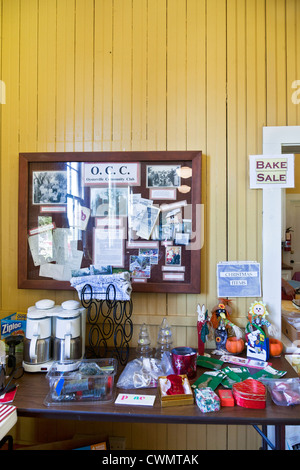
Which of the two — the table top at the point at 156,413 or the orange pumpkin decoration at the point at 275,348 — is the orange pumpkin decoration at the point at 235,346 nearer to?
the orange pumpkin decoration at the point at 275,348

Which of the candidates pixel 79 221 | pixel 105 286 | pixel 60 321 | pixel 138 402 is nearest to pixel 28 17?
pixel 79 221

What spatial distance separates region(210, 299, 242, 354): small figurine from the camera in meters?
1.60

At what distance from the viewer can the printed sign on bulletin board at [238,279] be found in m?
1.70

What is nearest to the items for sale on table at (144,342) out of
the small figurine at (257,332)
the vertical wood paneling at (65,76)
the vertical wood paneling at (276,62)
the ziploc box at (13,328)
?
the small figurine at (257,332)

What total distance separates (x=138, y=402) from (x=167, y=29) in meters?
2.10

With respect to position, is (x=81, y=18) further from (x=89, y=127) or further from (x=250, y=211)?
(x=250, y=211)

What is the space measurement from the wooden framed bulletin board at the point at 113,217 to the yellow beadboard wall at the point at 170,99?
0.30 ft

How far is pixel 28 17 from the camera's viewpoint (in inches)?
72.3

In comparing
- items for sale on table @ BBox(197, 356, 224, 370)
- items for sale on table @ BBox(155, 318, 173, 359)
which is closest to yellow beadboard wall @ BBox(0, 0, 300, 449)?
items for sale on table @ BBox(155, 318, 173, 359)

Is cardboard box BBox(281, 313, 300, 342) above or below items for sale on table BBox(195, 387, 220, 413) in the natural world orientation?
above

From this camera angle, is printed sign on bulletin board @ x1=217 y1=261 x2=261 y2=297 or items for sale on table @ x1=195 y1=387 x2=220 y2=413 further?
printed sign on bulletin board @ x1=217 y1=261 x2=261 y2=297

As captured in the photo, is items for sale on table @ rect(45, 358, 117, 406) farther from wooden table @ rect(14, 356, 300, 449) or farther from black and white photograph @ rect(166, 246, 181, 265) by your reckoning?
black and white photograph @ rect(166, 246, 181, 265)

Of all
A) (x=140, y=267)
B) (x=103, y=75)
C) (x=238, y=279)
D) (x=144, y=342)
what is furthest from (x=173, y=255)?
(x=103, y=75)

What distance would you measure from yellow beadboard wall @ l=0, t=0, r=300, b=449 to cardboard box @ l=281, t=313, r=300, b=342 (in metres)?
0.27
